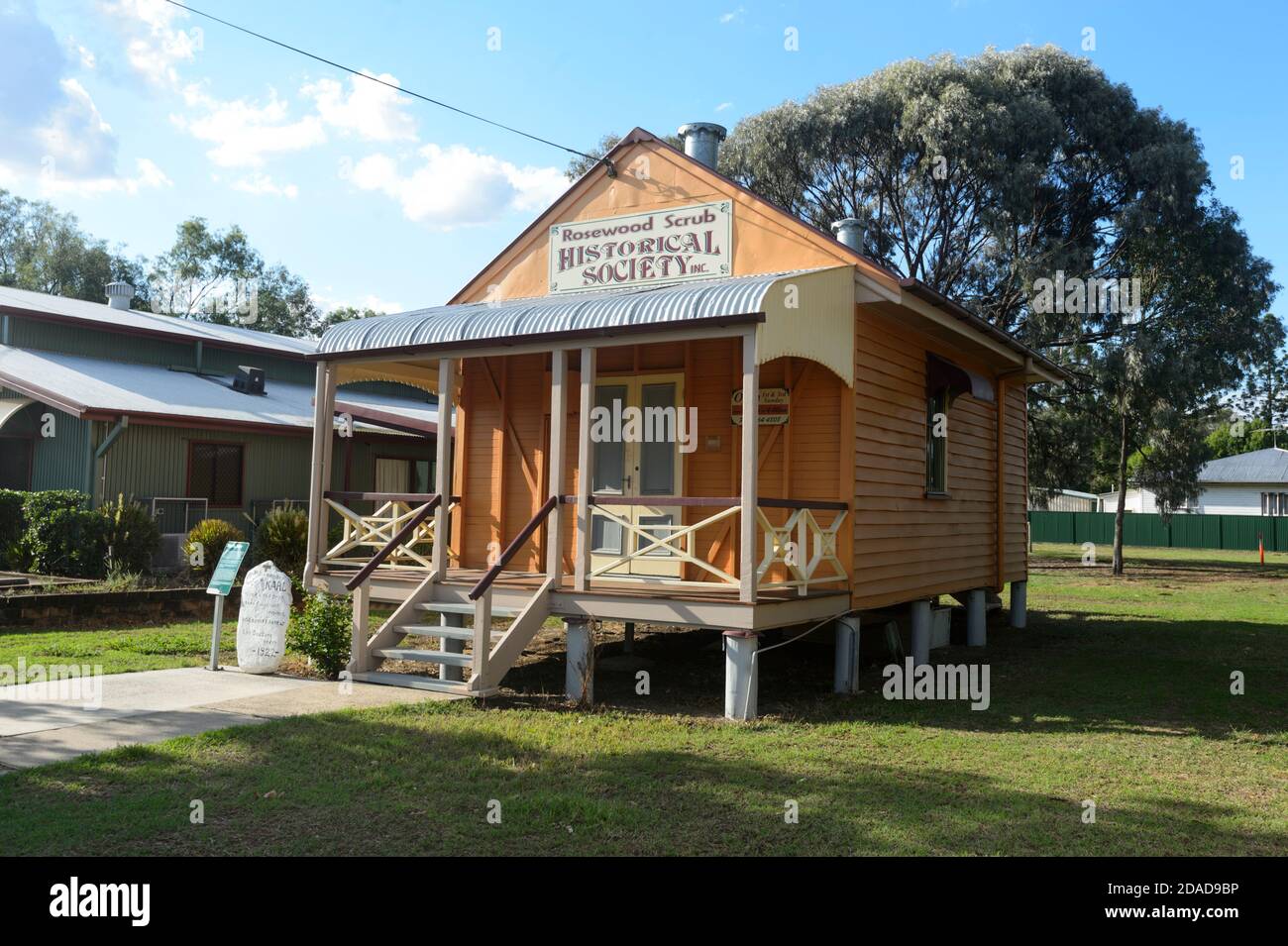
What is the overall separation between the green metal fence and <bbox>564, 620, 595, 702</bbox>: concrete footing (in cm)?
3867

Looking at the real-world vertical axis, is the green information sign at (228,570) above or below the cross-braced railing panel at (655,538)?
below

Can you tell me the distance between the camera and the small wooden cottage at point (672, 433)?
917 cm

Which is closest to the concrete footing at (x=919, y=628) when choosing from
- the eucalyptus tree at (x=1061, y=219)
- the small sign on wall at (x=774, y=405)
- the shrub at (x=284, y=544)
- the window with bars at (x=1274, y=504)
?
the small sign on wall at (x=774, y=405)

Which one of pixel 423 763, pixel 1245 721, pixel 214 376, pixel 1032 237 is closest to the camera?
pixel 423 763

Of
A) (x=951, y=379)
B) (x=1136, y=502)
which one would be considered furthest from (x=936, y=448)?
(x=1136, y=502)

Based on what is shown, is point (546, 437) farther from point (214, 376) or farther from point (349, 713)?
point (214, 376)

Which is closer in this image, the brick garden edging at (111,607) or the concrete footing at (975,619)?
the brick garden edging at (111,607)

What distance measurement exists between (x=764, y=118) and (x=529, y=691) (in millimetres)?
23468

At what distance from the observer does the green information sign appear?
10312 millimetres

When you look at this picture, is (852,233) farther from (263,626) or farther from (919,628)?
(263,626)

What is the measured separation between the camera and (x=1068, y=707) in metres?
9.49

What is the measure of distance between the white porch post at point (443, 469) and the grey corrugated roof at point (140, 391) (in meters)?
9.28

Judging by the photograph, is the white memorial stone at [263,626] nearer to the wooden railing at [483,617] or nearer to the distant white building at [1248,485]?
the wooden railing at [483,617]
